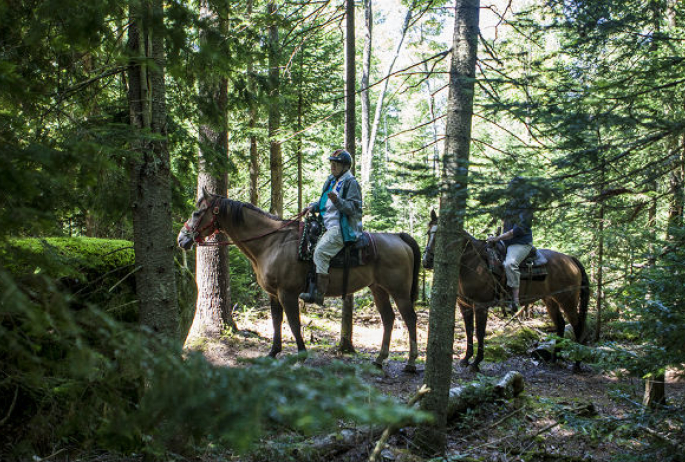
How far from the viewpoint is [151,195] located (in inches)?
147

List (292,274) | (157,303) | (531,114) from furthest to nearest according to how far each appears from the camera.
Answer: (292,274) → (157,303) → (531,114)

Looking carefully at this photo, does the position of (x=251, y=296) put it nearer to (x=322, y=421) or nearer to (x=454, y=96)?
(x=454, y=96)

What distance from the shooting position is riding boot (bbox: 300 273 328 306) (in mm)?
7000

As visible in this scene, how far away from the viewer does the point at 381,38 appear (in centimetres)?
2945

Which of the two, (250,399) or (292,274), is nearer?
(250,399)

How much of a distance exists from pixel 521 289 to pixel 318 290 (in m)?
4.06

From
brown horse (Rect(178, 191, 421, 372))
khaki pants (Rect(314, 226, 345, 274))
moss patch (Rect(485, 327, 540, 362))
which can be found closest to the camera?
khaki pants (Rect(314, 226, 345, 274))

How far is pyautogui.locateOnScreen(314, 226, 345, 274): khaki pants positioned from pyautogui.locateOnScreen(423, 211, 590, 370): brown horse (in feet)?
5.78

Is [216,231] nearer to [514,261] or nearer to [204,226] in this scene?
[204,226]

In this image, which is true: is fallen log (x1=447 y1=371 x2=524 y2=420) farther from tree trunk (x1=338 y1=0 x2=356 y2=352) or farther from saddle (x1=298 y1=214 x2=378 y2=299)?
tree trunk (x1=338 y1=0 x2=356 y2=352)

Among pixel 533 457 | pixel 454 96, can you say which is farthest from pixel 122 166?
pixel 533 457

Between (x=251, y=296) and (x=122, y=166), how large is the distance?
29.1 ft

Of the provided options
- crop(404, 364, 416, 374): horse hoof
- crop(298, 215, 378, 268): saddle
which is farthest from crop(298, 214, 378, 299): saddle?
crop(404, 364, 416, 374): horse hoof

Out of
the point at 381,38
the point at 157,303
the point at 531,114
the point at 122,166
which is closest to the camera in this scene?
the point at 531,114
